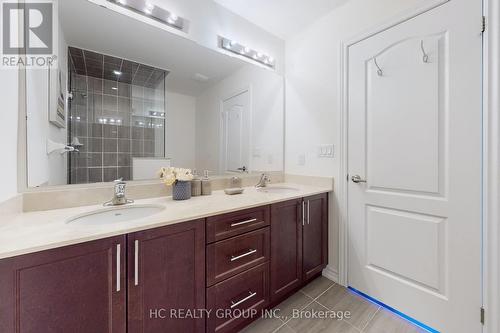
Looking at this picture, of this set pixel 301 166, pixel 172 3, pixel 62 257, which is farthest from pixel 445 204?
pixel 172 3

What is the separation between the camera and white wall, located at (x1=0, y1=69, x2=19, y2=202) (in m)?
0.86

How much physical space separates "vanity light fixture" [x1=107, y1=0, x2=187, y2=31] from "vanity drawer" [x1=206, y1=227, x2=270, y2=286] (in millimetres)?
1583

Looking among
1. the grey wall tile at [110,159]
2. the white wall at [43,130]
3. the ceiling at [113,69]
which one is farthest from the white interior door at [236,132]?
the white wall at [43,130]

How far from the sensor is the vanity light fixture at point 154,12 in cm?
135

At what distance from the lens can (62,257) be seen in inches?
29.0

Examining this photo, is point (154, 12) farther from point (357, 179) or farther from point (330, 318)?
point (330, 318)

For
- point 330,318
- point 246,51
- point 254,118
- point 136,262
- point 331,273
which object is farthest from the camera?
point 254,118

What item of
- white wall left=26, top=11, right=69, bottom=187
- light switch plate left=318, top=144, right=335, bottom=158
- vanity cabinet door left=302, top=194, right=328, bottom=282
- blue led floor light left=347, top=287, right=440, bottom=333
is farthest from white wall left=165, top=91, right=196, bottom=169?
blue led floor light left=347, top=287, right=440, bottom=333

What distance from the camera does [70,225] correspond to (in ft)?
2.94

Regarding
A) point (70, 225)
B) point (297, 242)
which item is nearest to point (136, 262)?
point (70, 225)

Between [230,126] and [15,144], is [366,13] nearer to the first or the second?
[230,126]

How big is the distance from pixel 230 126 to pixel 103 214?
3.95 feet

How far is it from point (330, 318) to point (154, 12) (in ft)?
8.08

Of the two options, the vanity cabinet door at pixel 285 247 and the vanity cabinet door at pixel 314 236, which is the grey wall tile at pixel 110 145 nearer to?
the vanity cabinet door at pixel 285 247
